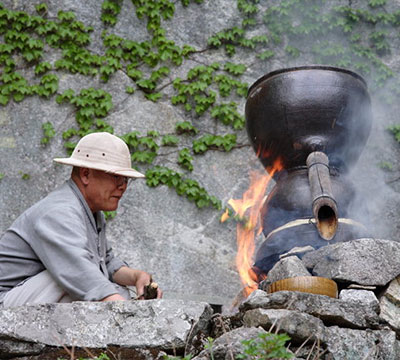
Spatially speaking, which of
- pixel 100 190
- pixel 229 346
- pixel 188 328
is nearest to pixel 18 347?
pixel 188 328

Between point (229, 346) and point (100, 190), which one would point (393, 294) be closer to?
point (229, 346)

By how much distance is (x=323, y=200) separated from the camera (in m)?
3.50

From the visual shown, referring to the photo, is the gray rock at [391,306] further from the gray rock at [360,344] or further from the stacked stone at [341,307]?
the gray rock at [360,344]

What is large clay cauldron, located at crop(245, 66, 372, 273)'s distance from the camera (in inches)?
145

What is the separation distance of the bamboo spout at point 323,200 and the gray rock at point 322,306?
0.89 m

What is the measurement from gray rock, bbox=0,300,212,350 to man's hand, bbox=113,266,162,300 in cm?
60

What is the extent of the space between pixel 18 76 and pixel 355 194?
3.43 metres

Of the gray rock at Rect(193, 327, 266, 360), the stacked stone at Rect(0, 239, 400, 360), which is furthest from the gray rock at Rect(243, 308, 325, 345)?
the gray rock at Rect(193, 327, 266, 360)

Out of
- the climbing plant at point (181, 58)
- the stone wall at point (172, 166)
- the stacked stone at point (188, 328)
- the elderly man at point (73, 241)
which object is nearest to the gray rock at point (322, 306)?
the stacked stone at point (188, 328)

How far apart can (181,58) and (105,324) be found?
13.6ft

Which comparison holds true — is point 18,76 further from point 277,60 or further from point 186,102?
point 277,60

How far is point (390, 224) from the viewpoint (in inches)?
228

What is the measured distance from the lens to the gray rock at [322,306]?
260 centimetres

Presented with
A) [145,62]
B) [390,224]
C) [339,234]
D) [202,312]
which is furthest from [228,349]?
[145,62]
